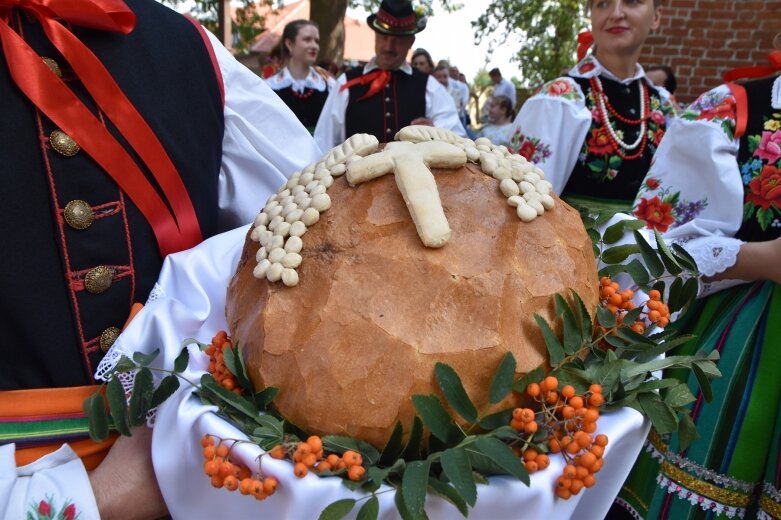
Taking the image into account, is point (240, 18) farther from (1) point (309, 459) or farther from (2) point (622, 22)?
(1) point (309, 459)

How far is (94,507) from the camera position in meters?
0.73

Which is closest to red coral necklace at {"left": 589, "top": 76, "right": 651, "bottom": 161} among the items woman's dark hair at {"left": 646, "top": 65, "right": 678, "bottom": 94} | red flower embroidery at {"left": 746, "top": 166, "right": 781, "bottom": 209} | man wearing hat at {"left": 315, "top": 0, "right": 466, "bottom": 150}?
red flower embroidery at {"left": 746, "top": 166, "right": 781, "bottom": 209}

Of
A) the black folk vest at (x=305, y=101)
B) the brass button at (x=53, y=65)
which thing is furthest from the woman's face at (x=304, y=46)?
the brass button at (x=53, y=65)

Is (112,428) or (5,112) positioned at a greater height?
(5,112)

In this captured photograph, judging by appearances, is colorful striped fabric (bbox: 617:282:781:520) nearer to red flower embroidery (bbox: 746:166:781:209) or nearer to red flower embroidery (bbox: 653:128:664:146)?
red flower embroidery (bbox: 746:166:781:209)

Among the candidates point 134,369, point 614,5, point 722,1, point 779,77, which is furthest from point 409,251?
point 722,1

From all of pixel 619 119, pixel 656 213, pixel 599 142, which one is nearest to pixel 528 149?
pixel 599 142

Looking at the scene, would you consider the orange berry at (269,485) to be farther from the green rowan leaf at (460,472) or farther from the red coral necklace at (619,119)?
the red coral necklace at (619,119)

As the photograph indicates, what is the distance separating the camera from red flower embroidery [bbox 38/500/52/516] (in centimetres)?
71

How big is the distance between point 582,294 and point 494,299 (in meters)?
0.14

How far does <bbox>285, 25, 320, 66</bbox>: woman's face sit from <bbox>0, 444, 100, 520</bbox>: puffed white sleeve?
4547 mm

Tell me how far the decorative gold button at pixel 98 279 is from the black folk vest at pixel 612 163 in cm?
172

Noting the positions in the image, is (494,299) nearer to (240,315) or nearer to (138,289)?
(240,315)

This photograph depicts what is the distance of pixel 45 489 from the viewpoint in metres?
0.72
